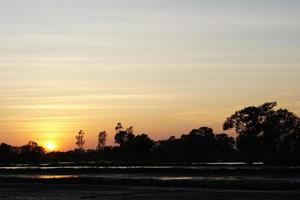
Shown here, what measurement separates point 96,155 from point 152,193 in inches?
5723

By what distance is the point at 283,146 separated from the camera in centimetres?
12719

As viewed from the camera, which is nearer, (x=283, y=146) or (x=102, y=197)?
(x=102, y=197)

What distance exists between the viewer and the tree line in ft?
416

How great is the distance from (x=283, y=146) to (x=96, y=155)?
72.7 metres

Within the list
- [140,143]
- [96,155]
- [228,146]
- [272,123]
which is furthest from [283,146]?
[96,155]

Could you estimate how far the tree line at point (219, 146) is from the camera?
4988 inches

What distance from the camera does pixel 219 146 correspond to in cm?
17138

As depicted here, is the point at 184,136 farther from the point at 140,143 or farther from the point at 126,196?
the point at 126,196

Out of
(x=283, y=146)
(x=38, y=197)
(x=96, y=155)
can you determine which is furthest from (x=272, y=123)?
(x=38, y=197)

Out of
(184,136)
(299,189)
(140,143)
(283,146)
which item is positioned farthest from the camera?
(184,136)

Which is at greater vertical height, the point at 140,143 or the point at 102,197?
the point at 140,143

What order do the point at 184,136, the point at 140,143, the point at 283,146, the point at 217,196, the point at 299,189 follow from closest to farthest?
1. the point at 217,196
2. the point at 299,189
3. the point at 283,146
4. the point at 140,143
5. the point at 184,136

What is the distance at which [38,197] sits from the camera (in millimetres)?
37938

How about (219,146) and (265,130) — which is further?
(219,146)
